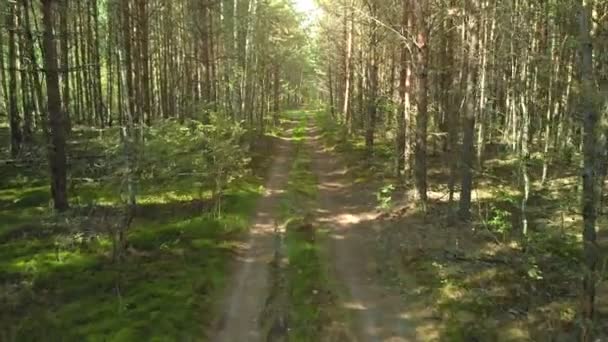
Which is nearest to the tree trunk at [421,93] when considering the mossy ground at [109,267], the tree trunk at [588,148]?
the mossy ground at [109,267]

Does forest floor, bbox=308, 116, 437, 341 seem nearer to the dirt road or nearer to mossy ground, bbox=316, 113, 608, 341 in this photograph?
mossy ground, bbox=316, 113, 608, 341

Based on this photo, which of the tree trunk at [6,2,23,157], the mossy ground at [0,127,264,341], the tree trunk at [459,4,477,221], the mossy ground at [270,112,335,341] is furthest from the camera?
the tree trunk at [6,2,23,157]

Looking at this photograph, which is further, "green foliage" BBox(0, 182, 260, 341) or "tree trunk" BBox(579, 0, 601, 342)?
"green foliage" BBox(0, 182, 260, 341)

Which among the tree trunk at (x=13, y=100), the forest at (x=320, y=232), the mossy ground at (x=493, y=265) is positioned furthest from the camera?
the tree trunk at (x=13, y=100)

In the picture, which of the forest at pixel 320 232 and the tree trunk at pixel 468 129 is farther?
the tree trunk at pixel 468 129

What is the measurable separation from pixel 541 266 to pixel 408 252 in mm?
3771

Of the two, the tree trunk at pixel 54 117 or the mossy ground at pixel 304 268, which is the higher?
the tree trunk at pixel 54 117

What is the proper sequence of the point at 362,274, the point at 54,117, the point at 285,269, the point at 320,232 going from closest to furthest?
the point at 362,274, the point at 285,269, the point at 54,117, the point at 320,232

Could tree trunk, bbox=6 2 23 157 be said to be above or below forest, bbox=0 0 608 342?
above

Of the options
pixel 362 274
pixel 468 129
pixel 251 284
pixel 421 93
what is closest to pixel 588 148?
pixel 362 274

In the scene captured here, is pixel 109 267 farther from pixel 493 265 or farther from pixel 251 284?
pixel 493 265

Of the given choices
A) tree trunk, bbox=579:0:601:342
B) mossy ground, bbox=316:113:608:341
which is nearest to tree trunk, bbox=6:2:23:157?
mossy ground, bbox=316:113:608:341

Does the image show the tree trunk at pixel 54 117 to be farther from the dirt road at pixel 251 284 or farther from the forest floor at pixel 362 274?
the forest floor at pixel 362 274

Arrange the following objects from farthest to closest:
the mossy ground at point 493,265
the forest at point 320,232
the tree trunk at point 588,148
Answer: the forest at point 320,232, the mossy ground at point 493,265, the tree trunk at point 588,148
